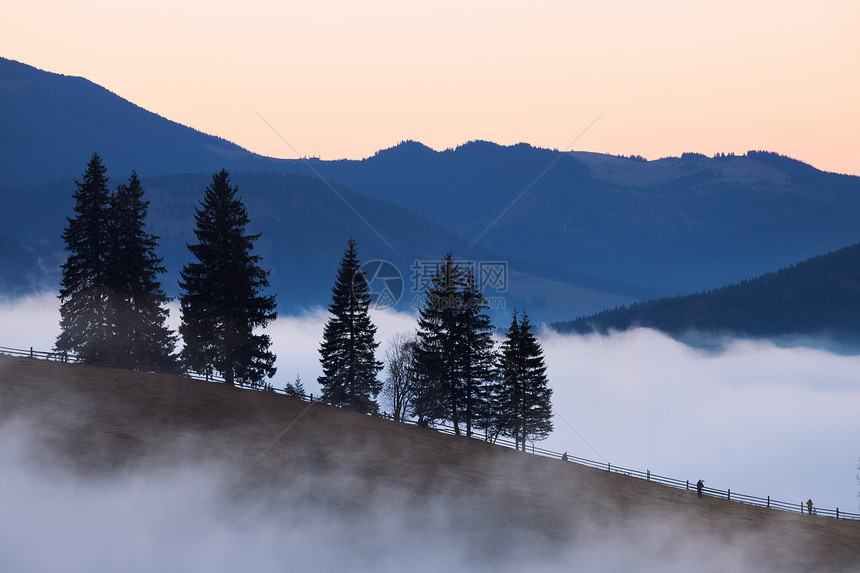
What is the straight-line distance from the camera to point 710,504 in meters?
55.2

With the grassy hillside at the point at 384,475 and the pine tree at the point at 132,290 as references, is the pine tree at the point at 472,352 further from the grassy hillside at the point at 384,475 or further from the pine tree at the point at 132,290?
the pine tree at the point at 132,290

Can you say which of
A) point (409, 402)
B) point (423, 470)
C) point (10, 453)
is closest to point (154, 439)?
point (10, 453)

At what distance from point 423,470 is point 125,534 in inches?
728

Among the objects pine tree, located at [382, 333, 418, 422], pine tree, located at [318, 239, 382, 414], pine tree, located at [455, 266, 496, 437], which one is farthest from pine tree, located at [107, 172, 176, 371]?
pine tree, located at [455, 266, 496, 437]

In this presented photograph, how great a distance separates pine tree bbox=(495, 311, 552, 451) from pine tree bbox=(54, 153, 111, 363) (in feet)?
99.5

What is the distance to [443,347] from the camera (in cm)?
6312

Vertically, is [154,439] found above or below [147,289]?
below

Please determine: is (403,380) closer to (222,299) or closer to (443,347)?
(443,347)

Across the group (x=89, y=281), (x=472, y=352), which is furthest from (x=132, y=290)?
(x=472, y=352)

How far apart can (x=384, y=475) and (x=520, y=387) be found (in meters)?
22.0

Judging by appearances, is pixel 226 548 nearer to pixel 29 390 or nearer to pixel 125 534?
pixel 125 534

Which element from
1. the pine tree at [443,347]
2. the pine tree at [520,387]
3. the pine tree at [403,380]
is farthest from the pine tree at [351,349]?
the pine tree at [520,387]

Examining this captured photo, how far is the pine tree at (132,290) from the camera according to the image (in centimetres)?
5809

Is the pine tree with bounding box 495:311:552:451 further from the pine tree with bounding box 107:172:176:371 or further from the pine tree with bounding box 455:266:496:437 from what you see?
→ the pine tree with bounding box 107:172:176:371
